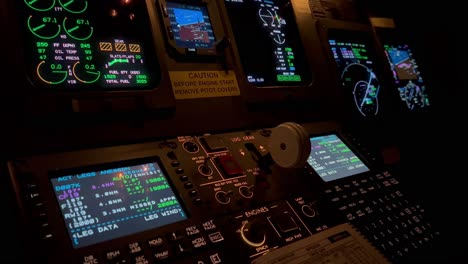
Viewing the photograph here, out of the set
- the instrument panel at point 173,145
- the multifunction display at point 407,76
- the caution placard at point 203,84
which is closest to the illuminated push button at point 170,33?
the instrument panel at point 173,145

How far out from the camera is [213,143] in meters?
1.28

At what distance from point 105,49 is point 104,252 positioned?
618mm

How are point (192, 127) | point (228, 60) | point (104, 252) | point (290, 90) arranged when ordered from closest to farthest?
point (104, 252) → point (192, 127) → point (228, 60) → point (290, 90)

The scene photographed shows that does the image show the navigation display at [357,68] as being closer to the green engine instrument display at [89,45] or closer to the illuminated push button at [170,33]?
the illuminated push button at [170,33]

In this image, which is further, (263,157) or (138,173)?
(263,157)

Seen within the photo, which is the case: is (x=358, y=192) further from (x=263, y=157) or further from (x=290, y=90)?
(x=290, y=90)

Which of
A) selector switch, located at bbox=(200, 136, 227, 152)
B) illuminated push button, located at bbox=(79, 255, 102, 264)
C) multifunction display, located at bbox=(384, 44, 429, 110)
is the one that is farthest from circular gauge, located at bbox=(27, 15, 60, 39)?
multifunction display, located at bbox=(384, 44, 429, 110)

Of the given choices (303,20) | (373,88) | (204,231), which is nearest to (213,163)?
(204,231)

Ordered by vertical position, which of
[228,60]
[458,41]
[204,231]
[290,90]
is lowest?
[204,231]

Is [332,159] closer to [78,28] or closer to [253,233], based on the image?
[253,233]

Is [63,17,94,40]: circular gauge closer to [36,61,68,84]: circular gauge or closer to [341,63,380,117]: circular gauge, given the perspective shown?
[36,61,68,84]: circular gauge

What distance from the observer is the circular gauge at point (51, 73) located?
1097mm

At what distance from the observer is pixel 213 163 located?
3.97 ft

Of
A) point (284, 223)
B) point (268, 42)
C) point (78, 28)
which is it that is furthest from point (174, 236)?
point (268, 42)
